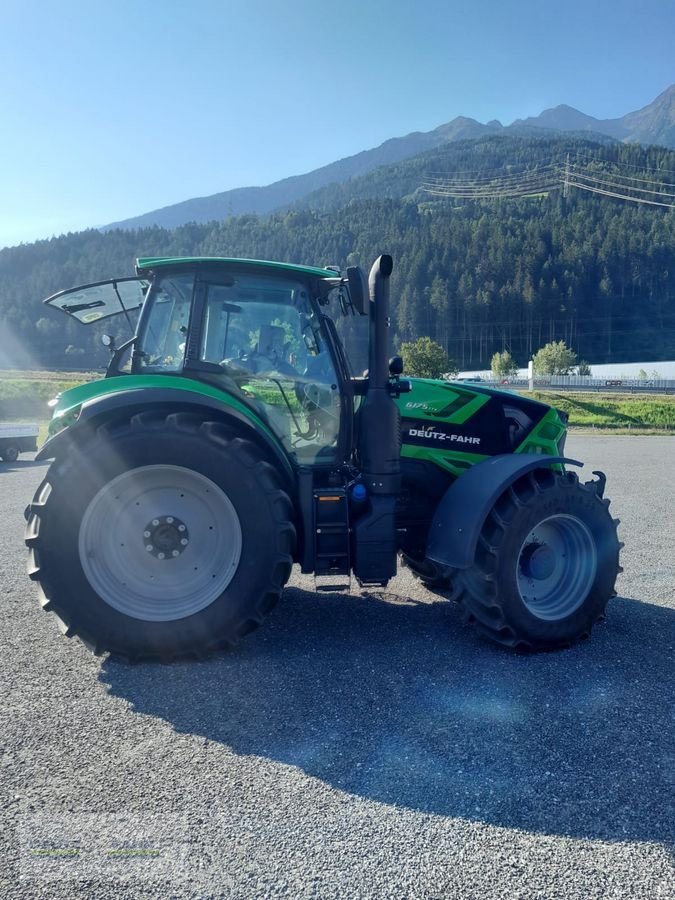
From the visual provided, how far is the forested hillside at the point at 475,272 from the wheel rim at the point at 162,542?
71.4 metres

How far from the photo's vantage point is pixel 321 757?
2779 millimetres

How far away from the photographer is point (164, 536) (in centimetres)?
381

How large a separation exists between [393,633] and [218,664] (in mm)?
1202

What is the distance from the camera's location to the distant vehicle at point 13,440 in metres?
18.2

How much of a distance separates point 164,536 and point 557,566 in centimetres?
257

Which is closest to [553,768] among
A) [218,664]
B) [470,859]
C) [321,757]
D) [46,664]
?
[470,859]

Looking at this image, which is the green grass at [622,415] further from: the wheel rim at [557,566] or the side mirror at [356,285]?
the side mirror at [356,285]

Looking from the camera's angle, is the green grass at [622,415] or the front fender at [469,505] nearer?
the front fender at [469,505]

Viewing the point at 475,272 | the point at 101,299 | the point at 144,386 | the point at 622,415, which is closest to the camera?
the point at 144,386

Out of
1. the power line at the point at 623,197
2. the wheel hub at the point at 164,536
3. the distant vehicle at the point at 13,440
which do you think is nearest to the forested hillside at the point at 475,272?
the power line at the point at 623,197

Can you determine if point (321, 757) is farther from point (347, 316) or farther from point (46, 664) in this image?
point (347, 316)

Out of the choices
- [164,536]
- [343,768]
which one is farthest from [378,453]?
[343,768]

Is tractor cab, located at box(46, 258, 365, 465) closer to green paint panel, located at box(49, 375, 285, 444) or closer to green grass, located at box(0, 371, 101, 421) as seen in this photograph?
green paint panel, located at box(49, 375, 285, 444)

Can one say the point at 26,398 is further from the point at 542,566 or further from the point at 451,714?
the point at 451,714
